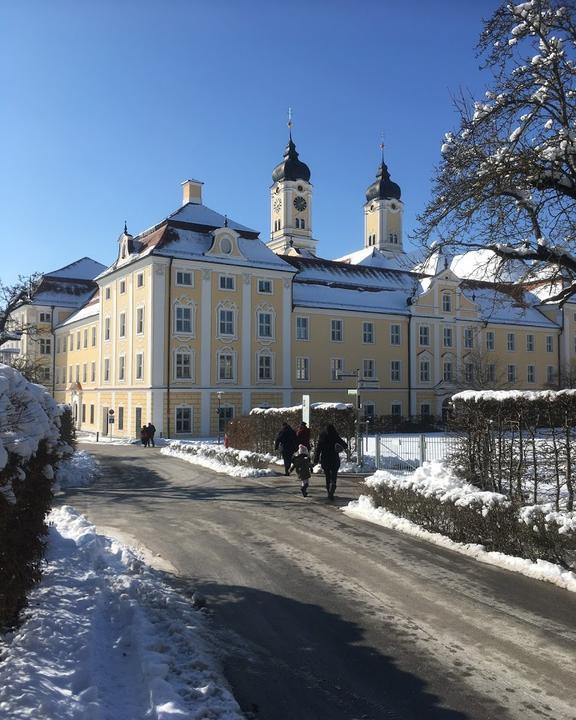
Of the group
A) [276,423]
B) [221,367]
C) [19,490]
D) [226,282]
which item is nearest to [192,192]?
[226,282]

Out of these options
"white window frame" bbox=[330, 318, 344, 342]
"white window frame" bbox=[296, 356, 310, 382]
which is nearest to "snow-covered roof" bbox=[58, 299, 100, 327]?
"white window frame" bbox=[296, 356, 310, 382]

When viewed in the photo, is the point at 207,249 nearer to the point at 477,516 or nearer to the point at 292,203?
the point at 477,516

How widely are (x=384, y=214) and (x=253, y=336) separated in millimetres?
49208

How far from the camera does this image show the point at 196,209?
147 feet

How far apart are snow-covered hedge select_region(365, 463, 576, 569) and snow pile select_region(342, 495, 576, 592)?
0.50 feet

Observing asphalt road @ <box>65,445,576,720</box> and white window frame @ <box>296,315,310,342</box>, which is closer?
asphalt road @ <box>65,445,576,720</box>

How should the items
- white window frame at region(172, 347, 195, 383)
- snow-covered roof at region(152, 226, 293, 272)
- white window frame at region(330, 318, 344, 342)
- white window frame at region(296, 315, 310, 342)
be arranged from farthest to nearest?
1. white window frame at region(330, 318, 344, 342)
2. white window frame at region(296, 315, 310, 342)
3. snow-covered roof at region(152, 226, 293, 272)
4. white window frame at region(172, 347, 195, 383)

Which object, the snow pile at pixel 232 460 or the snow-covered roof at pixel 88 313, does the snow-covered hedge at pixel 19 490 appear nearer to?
the snow pile at pixel 232 460

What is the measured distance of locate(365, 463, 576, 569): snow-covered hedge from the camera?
8102 millimetres

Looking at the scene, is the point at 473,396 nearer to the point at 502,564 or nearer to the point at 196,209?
the point at 502,564

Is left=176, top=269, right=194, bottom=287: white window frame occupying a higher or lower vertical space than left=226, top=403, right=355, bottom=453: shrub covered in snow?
higher

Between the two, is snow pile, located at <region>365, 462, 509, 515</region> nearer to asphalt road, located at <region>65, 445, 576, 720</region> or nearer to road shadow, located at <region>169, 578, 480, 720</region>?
asphalt road, located at <region>65, 445, 576, 720</region>

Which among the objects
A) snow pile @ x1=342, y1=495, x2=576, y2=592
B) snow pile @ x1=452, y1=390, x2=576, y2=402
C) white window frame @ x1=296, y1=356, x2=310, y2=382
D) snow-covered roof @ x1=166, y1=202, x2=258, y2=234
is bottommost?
snow pile @ x1=342, y1=495, x2=576, y2=592

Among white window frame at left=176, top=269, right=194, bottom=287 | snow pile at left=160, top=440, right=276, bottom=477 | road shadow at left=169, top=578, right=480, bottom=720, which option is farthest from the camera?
white window frame at left=176, top=269, right=194, bottom=287
